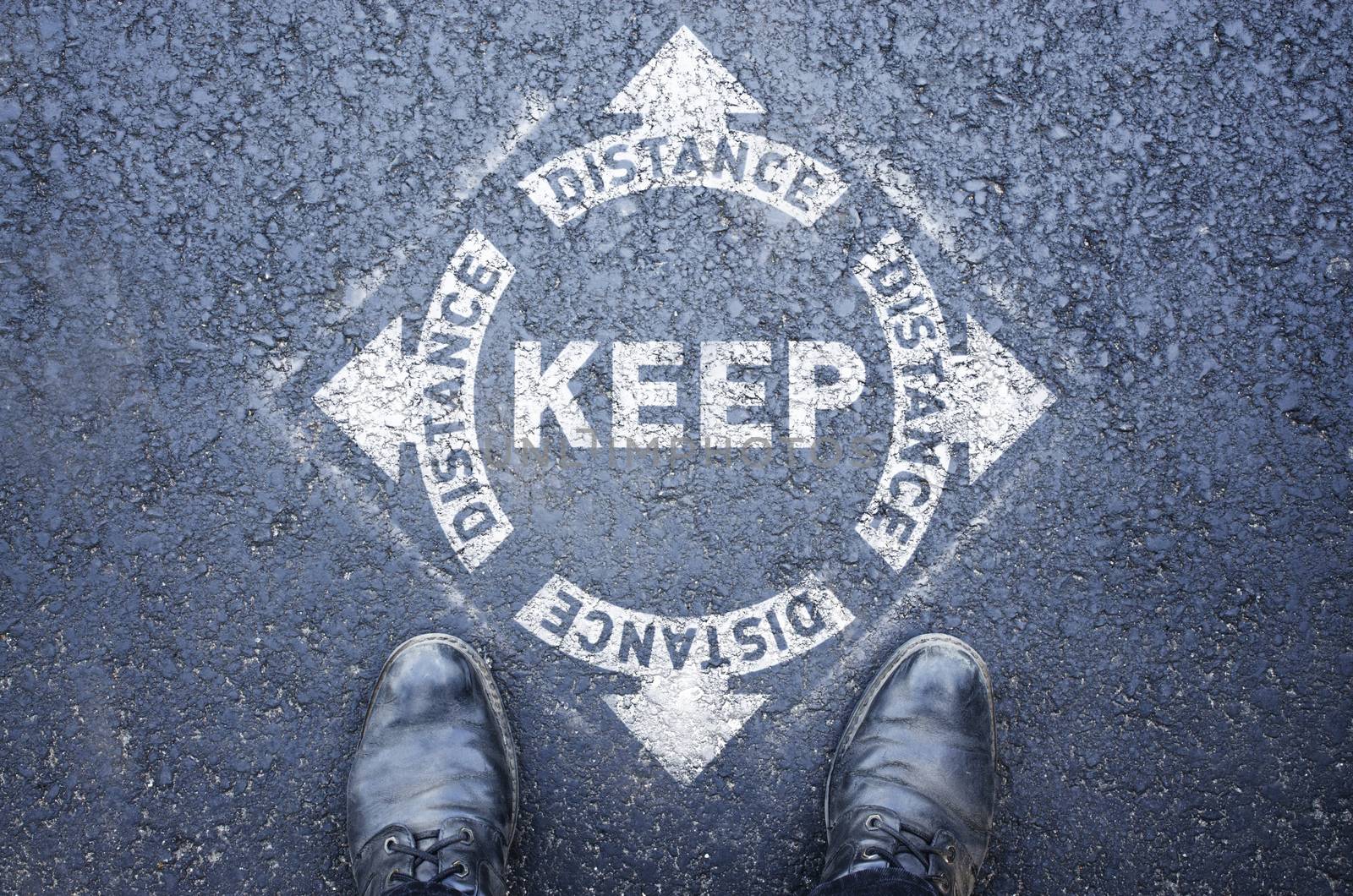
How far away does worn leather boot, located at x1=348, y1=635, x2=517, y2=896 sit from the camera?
2.51 meters

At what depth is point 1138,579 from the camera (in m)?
2.64

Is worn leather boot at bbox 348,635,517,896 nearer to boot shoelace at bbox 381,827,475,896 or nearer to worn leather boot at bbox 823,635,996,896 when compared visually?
boot shoelace at bbox 381,827,475,896

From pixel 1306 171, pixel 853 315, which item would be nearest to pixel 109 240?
pixel 853 315

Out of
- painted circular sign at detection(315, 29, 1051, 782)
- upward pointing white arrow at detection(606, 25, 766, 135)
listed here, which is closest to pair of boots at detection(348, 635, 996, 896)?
painted circular sign at detection(315, 29, 1051, 782)

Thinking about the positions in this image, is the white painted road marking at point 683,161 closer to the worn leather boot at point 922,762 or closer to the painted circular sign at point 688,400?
the painted circular sign at point 688,400

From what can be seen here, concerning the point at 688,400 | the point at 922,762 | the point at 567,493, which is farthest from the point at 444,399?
the point at 922,762

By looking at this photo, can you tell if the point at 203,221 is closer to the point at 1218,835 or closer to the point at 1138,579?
the point at 1138,579

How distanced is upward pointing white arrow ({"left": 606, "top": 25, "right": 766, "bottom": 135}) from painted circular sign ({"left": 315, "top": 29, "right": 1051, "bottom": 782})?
0.7 inches

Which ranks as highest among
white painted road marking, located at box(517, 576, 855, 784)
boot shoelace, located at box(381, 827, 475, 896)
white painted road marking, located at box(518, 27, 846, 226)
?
white painted road marking, located at box(518, 27, 846, 226)

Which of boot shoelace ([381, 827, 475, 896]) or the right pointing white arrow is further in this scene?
the right pointing white arrow

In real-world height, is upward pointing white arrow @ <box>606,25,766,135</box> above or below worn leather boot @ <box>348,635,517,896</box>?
above

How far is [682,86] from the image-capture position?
2.70 m

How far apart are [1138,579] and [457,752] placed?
2.10 meters

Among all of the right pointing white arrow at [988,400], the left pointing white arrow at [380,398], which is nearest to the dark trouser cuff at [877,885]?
the right pointing white arrow at [988,400]
